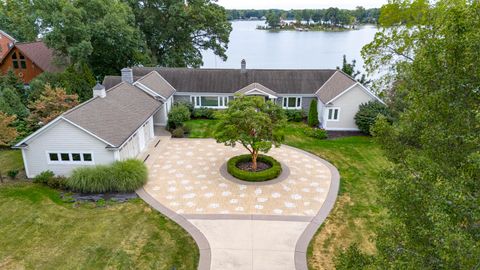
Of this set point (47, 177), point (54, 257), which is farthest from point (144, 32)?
point (54, 257)

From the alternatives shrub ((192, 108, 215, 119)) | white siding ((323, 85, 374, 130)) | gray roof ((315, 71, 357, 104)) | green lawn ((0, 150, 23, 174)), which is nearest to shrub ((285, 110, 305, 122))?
gray roof ((315, 71, 357, 104))

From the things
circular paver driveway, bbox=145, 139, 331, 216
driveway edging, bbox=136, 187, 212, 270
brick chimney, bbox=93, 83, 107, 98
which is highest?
brick chimney, bbox=93, 83, 107, 98

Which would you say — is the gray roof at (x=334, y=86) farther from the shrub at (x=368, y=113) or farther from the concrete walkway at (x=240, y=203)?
the concrete walkway at (x=240, y=203)

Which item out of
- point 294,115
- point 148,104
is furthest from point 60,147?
point 294,115

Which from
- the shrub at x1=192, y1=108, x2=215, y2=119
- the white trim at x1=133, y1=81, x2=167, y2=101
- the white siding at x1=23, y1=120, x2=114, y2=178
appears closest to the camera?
the white siding at x1=23, y1=120, x2=114, y2=178

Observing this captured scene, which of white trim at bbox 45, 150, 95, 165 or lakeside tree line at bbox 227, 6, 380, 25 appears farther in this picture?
lakeside tree line at bbox 227, 6, 380, 25

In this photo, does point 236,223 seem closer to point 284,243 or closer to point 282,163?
point 284,243

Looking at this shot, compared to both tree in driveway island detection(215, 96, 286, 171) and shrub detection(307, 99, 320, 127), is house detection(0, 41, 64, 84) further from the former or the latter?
shrub detection(307, 99, 320, 127)

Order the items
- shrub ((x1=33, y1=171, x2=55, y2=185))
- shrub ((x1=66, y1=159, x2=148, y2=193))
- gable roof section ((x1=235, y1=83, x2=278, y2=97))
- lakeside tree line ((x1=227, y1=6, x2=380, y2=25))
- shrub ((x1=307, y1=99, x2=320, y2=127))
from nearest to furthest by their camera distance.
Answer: shrub ((x1=66, y1=159, x2=148, y2=193)), shrub ((x1=33, y1=171, x2=55, y2=185)), shrub ((x1=307, y1=99, x2=320, y2=127)), gable roof section ((x1=235, y1=83, x2=278, y2=97)), lakeside tree line ((x1=227, y1=6, x2=380, y2=25))
